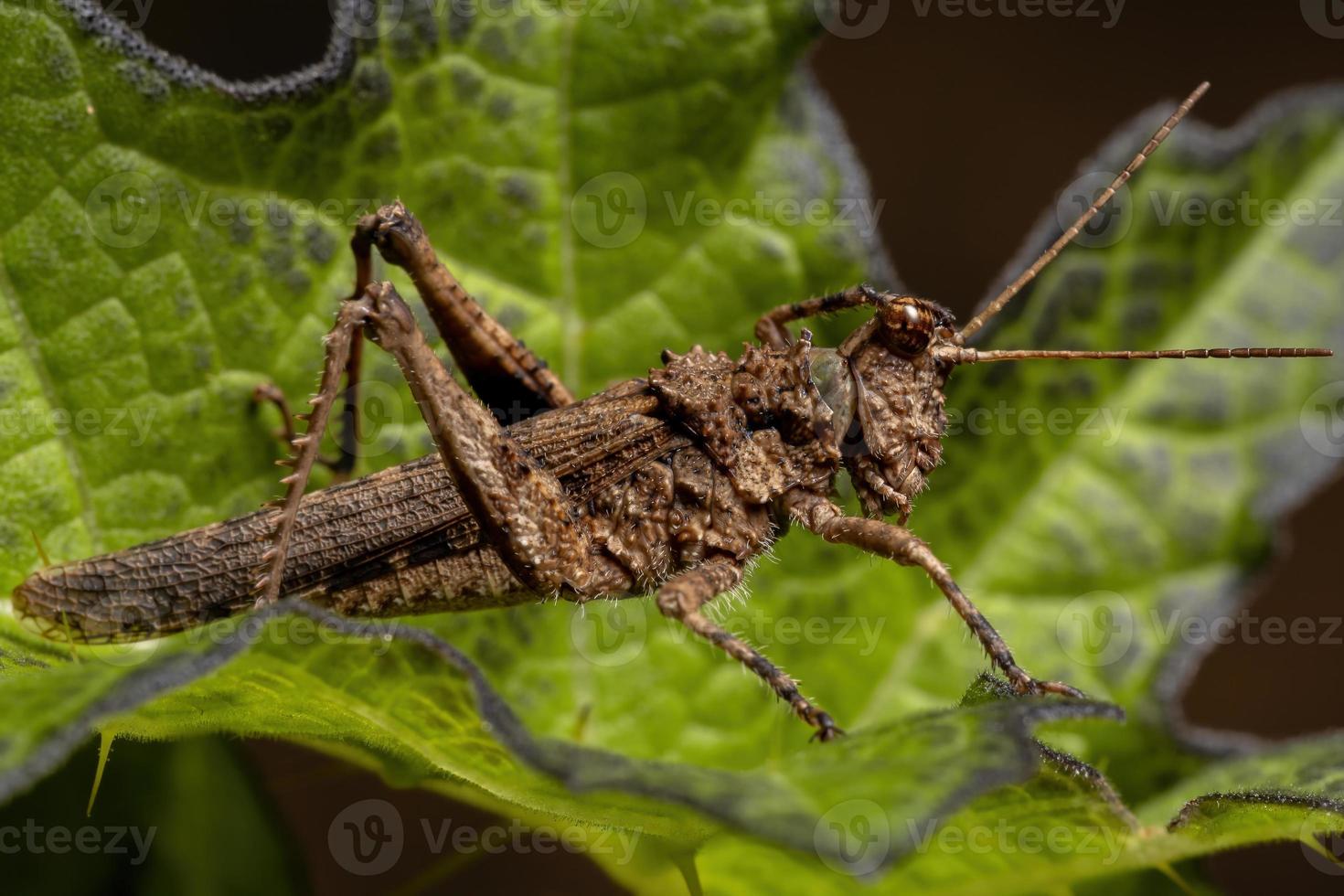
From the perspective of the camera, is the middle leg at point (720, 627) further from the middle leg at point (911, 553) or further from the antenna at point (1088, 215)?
the antenna at point (1088, 215)

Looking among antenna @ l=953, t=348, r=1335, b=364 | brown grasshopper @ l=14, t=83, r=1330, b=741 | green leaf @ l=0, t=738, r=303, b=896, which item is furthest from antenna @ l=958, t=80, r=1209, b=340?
green leaf @ l=0, t=738, r=303, b=896

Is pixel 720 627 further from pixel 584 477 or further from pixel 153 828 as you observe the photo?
pixel 153 828

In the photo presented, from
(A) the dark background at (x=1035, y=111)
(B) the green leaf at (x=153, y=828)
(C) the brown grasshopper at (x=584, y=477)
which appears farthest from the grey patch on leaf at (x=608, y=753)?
(A) the dark background at (x=1035, y=111)

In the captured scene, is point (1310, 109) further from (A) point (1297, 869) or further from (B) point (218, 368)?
(A) point (1297, 869)

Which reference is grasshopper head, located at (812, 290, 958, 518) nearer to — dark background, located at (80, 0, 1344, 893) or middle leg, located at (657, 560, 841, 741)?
middle leg, located at (657, 560, 841, 741)

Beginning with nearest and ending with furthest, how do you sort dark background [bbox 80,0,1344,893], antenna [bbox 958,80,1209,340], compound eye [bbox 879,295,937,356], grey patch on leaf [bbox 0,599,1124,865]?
1. grey patch on leaf [bbox 0,599,1124,865]
2. antenna [bbox 958,80,1209,340]
3. compound eye [bbox 879,295,937,356]
4. dark background [bbox 80,0,1344,893]

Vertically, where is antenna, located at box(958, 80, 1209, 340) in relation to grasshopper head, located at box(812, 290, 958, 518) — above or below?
above

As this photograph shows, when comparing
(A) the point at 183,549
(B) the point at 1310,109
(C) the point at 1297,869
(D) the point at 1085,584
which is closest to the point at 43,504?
(A) the point at 183,549

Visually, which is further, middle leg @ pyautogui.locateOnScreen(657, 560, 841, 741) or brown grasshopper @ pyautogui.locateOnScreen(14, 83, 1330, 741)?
brown grasshopper @ pyautogui.locateOnScreen(14, 83, 1330, 741)
